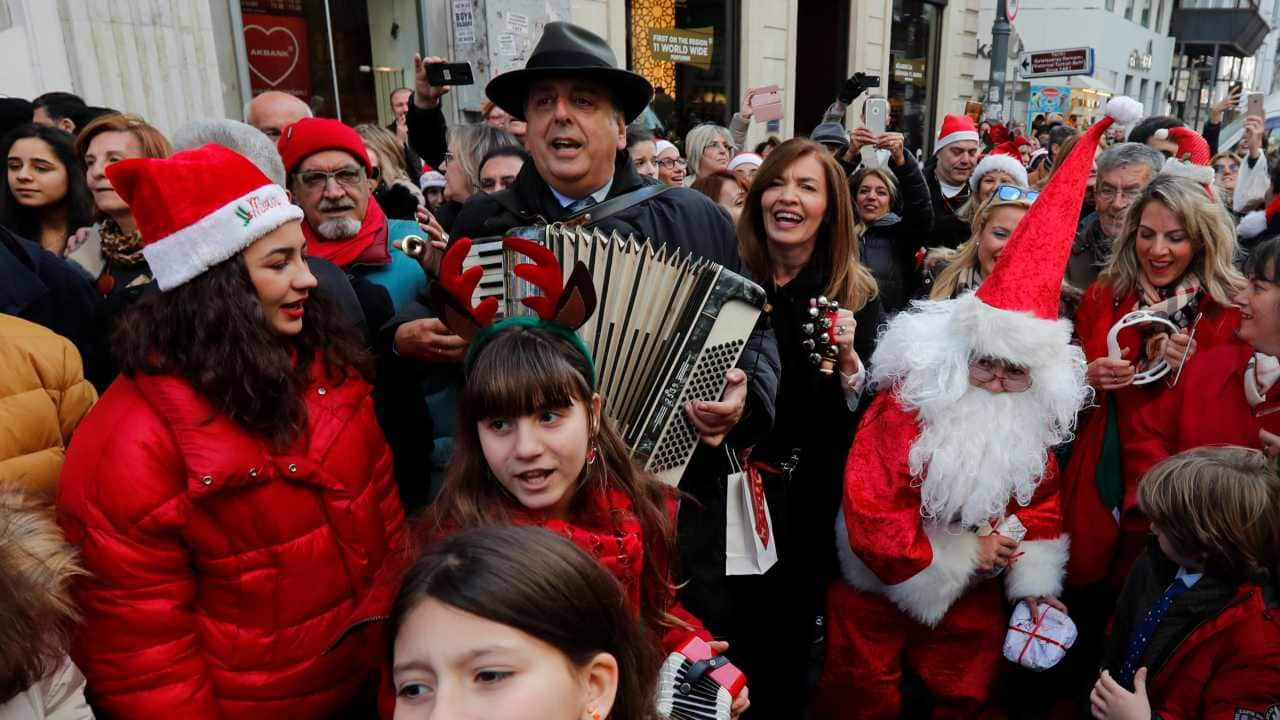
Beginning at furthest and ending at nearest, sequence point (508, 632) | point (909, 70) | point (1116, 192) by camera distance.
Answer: point (909, 70) < point (1116, 192) < point (508, 632)

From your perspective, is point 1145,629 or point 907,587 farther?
point 907,587

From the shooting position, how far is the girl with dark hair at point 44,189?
3.08 m

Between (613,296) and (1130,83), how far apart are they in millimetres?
34480

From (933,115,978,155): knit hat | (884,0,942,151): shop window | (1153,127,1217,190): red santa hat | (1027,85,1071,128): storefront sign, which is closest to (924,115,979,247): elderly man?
(933,115,978,155): knit hat

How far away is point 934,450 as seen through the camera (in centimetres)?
250

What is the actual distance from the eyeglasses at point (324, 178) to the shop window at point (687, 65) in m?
8.12

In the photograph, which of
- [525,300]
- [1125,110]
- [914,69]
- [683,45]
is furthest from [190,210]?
[914,69]

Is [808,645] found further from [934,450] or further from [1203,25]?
[1203,25]

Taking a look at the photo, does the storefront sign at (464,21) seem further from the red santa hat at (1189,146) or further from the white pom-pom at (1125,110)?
the red santa hat at (1189,146)

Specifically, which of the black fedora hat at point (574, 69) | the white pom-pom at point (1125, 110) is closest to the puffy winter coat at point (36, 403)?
the black fedora hat at point (574, 69)

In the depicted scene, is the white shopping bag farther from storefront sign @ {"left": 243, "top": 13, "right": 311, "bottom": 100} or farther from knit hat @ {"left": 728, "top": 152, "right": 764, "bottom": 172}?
storefront sign @ {"left": 243, "top": 13, "right": 311, "bottom": 100}

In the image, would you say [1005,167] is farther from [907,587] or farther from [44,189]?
[44,189]

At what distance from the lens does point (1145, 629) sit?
7.27 ft

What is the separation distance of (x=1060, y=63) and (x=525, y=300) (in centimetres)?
1190
